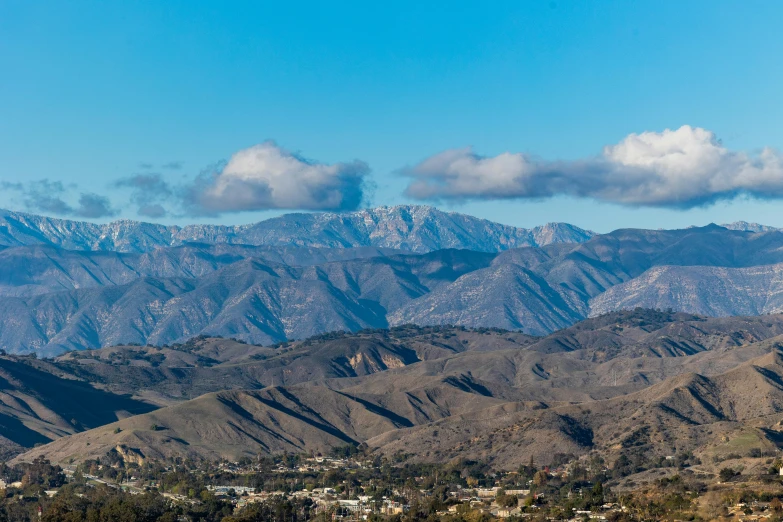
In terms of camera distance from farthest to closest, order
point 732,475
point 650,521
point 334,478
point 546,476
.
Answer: point 334,478
point 546,476
point 732,475
point 650,521

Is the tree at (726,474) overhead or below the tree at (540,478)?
overhead

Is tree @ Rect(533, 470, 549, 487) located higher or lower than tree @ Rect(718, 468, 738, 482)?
lower

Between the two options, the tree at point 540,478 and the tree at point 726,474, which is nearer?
the tree at point 726,474

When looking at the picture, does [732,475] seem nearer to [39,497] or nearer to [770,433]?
[770,433]

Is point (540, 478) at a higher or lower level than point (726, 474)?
lower

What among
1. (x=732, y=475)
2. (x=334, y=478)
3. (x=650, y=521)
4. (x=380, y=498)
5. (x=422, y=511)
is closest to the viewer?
(x=650, y=521)

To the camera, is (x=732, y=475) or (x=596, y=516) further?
(x=732, y=475)

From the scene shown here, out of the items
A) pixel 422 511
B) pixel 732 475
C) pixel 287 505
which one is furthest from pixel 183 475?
pixel 732 475

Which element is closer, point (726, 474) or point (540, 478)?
point (726, 474)

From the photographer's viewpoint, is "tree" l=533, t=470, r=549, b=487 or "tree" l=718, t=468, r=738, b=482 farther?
"tree" l=533, t=470, r=549, b=487
